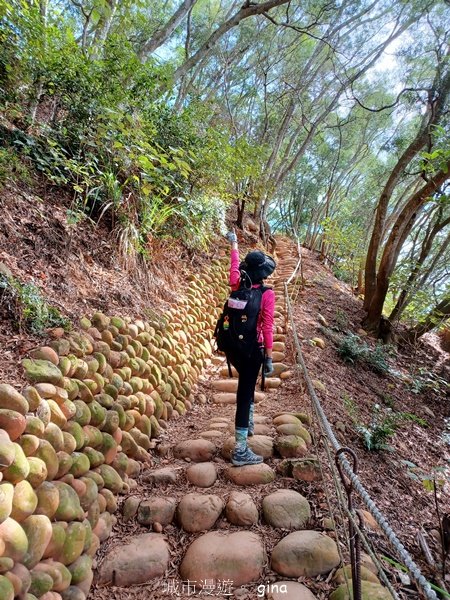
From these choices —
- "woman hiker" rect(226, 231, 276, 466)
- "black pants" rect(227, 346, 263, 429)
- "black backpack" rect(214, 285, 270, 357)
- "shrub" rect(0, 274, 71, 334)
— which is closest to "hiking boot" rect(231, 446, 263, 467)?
"woman hiker" rect(226, 231, 276, 466)

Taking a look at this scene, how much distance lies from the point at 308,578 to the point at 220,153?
5.32 metres

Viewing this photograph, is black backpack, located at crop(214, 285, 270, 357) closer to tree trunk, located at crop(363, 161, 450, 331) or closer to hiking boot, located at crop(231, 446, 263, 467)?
hiking boot, located at crop(231, 446, 263, 467)

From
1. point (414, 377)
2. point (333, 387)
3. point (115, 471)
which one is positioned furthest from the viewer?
point (414, 377)

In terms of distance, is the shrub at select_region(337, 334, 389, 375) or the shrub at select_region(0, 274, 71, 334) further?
the shrub at select_region(337, 334, 389, 375)

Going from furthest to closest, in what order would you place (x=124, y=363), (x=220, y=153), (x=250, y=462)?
(x=220, y=153) < (x=124, y=363) < (x=250, y=462)

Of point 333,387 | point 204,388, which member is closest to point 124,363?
point 204,388

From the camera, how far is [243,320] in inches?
101

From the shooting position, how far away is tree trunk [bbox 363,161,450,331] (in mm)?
5250

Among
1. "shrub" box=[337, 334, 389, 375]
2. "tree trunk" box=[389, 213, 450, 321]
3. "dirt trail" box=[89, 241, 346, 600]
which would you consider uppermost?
"tree trunk" box=[389, 213, 450, 321]

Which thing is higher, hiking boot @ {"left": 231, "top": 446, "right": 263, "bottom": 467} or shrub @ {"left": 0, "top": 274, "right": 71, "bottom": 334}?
shrub @ {"left": 0, "top": 274, "right": 71, "bottom": 334}

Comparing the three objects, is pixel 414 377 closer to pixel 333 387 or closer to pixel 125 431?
pixel 333 387

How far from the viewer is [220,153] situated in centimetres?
546

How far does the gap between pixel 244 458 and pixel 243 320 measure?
1063 mm

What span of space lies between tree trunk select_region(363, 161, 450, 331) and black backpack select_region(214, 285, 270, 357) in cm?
409
